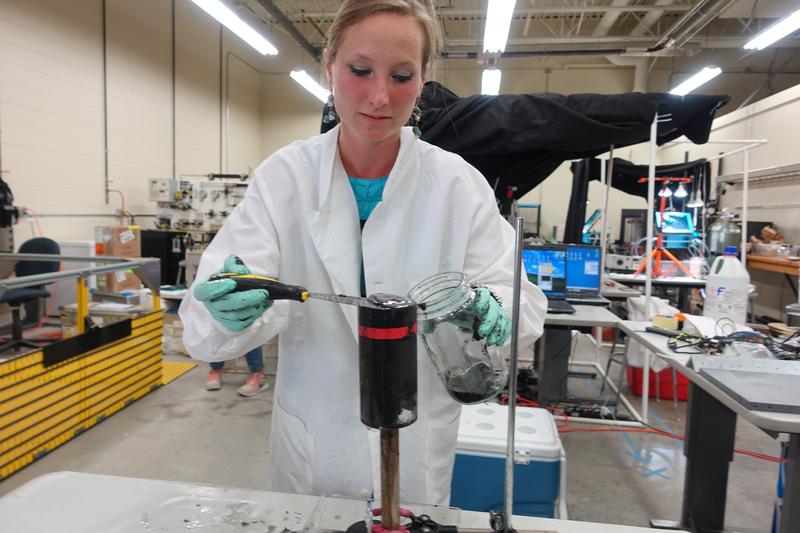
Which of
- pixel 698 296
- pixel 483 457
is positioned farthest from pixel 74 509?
pixel 698 296

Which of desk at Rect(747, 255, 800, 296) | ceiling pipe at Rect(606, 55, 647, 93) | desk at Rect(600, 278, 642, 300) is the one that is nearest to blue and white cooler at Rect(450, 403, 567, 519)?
desk at Rect(600, 278, 642, 300)

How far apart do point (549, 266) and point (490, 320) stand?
2.41 meters

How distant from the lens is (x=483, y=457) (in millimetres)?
1581

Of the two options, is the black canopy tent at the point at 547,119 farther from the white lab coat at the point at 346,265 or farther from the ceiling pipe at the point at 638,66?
the ceiling pipe at the point at 638,66

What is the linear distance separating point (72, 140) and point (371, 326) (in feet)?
17.2

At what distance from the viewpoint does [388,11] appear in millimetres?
768

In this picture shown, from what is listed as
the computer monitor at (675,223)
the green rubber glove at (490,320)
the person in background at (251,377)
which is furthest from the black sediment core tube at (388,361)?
the computer monitor at (675,223)

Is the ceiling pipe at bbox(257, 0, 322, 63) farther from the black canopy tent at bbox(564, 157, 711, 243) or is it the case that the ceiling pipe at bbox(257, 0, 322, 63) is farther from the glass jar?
the glass jar

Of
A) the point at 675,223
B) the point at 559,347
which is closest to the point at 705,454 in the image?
the point at 559,347

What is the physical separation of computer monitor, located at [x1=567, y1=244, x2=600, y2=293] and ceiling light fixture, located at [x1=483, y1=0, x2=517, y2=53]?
196 centimetres

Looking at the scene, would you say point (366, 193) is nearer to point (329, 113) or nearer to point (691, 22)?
point (329, 113)

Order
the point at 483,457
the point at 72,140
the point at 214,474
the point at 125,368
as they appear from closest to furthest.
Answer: the point at 483,457 → the point at 214,474 → the point at 125,368 → the point at 72,140

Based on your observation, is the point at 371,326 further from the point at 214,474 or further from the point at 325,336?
the point at 214,474

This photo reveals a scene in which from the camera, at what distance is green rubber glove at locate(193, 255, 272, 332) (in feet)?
2.26
